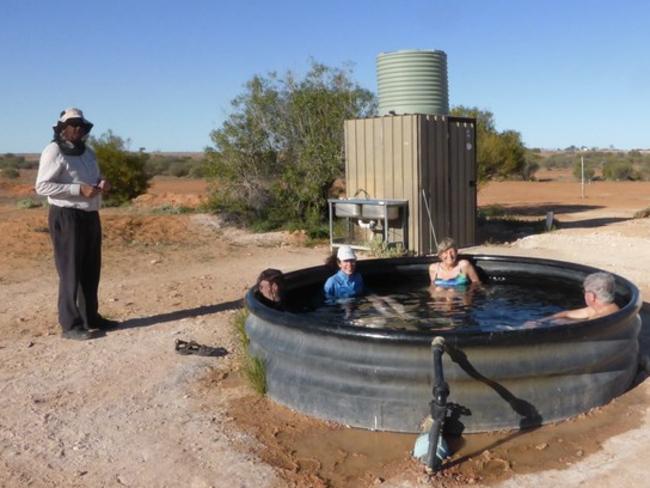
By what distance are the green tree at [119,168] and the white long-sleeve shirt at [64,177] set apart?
46.0 ft

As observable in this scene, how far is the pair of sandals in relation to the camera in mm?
6387

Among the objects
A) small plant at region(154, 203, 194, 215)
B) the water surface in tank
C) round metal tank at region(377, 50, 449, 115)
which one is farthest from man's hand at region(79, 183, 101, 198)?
small plant at region(154, 203, 194, 215)

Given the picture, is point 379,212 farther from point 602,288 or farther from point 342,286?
point 602,288

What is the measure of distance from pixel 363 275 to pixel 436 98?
592 centimetres

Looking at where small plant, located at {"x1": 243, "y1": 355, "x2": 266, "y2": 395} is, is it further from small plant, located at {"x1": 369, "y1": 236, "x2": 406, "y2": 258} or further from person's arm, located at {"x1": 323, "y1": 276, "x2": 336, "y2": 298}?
small plant, located at {"x1": 369, "y1": 236, "x2": 406, "y2": 258}

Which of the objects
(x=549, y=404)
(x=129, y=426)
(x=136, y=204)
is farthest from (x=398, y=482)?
(x=136, y=204)

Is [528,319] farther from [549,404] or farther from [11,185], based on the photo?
[11,185]

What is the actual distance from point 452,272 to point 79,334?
3.77m

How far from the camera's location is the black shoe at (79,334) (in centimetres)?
700

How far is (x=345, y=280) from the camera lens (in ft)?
25.0

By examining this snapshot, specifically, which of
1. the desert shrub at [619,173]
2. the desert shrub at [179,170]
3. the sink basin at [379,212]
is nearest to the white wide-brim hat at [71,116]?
the sink basin at [379,212]

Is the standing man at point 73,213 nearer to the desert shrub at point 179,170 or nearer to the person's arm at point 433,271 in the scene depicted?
the person's arm at point 433,271

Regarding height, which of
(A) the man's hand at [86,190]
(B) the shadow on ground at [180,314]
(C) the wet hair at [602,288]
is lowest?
(B) the shadow on ground at [180,314]

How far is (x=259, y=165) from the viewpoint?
53.4ft
